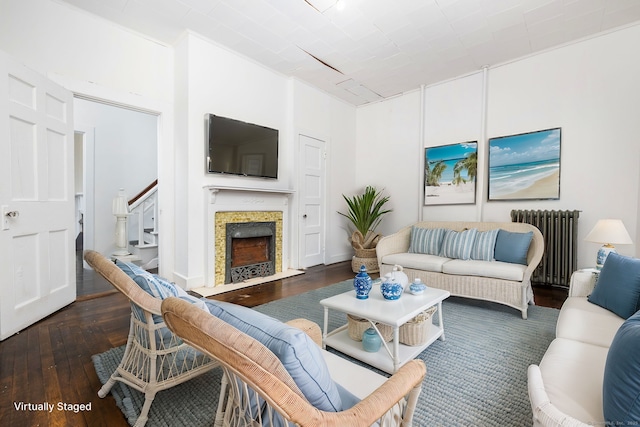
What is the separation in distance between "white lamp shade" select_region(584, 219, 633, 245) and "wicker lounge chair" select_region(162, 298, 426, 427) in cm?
261

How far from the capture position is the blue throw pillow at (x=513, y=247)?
2.99 meters

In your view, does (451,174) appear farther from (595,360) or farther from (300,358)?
(300,358)

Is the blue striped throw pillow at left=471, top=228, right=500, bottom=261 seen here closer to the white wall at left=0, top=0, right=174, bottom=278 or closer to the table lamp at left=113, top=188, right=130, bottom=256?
the white wall at left=0, top=0, right=174, bottom=278

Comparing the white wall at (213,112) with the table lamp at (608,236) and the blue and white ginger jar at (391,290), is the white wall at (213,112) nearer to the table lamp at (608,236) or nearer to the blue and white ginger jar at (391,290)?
the blue and white ginger jar at (391,290)

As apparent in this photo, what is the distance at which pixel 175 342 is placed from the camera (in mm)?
1454

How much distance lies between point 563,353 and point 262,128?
387 centimetres

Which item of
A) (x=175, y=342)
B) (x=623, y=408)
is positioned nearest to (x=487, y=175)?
(x=623, y=408)

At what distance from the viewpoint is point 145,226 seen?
5.23 metres

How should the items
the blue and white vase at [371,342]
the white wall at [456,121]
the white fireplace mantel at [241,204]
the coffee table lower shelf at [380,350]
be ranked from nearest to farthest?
1. the coffee table lower shelf at [380,350]
2. the blue and white vase at [371,342]
3. the white fireplace mantel at [241,204]
4. the white wall at [456,121]

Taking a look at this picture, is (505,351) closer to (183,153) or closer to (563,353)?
(563,353)

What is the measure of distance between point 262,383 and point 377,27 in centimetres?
369

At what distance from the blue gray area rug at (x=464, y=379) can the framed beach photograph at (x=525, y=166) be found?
170cm

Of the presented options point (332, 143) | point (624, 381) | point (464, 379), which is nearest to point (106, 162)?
point (332, 143)

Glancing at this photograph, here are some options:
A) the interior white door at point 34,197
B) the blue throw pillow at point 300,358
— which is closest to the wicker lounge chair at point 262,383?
the blue throw pillow at point 300,358
